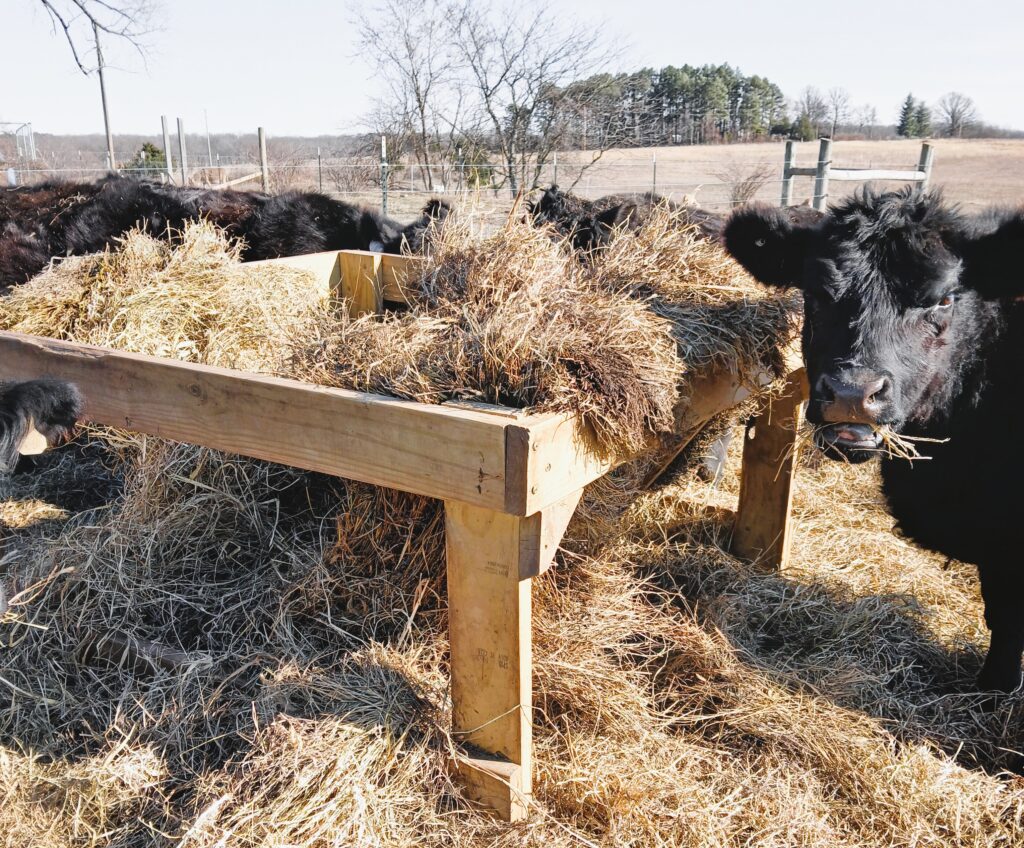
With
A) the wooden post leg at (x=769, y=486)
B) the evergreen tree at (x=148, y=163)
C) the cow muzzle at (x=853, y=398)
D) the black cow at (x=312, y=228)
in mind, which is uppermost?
the evergreen tree at (x=148, y=163)

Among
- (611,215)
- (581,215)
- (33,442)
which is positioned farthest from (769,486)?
(33,442)

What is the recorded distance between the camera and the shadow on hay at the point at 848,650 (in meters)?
3.39

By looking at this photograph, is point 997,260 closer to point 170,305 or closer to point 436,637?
point 436,637

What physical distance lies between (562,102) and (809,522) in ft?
63.2

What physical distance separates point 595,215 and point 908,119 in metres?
79.8

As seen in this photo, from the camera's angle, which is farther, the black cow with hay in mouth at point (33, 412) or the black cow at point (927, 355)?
the black cow at point (927, 355)

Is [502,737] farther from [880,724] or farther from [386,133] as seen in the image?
[386,133]

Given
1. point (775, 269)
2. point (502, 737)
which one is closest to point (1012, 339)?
point (775, 269)

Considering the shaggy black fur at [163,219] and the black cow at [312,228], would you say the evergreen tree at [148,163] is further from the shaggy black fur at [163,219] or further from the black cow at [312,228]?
the black cow at [312,228]

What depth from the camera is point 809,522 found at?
5410 millimetres

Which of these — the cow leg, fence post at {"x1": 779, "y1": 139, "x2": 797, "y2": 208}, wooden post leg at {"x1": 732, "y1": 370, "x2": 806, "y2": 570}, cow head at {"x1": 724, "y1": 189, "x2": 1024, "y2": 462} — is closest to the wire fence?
fence post at {"x1": 779, "y1": 139, "x2": 797, "y2": 208}

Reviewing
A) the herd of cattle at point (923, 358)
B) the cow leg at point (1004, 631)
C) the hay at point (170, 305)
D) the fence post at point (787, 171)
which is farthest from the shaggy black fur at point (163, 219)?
the fence post at point (787, 171)

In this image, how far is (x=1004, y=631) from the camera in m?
3.68

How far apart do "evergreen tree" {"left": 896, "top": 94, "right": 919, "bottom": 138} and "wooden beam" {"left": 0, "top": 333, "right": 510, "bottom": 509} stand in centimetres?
7879
